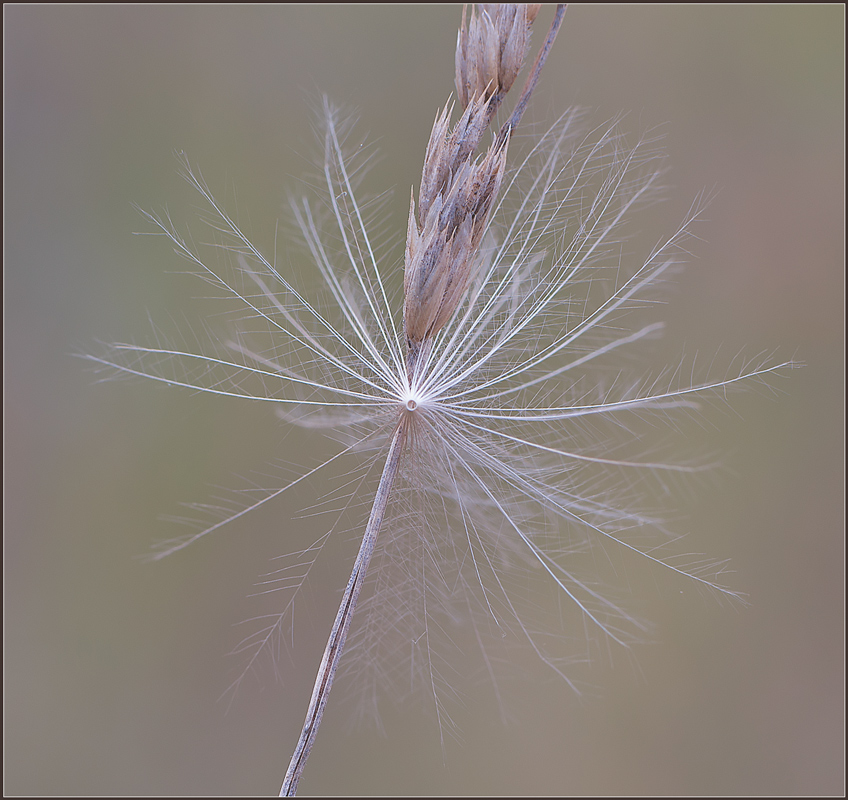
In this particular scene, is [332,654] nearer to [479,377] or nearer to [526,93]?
[479,377]

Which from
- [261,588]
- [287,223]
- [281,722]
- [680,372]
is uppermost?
[287,223]

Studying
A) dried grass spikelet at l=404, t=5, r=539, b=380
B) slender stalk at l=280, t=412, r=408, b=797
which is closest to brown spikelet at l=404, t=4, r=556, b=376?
dried grass spikelet at l=404, t=5, r=539, b=380

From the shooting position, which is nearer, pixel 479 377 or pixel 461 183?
pixel 461 183

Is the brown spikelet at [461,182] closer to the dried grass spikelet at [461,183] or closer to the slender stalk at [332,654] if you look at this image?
the dried grass spikelet at [461,183]

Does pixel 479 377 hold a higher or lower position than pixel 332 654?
higher

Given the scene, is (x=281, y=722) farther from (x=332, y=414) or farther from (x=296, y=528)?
(x=332, y=414)

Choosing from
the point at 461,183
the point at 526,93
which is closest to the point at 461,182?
the point at 461,183

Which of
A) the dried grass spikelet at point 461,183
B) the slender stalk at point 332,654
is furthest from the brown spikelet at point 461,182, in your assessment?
the slender stalk at point 332,654

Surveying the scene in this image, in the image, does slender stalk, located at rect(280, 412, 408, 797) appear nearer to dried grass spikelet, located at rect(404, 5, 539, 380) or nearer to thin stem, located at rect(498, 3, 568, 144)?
dried grass spikelet, located at rect(404, 5, 539, 380)

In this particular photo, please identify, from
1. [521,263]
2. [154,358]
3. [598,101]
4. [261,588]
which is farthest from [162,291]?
[598,101]

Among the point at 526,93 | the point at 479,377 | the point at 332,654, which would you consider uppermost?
the point at 526,93
